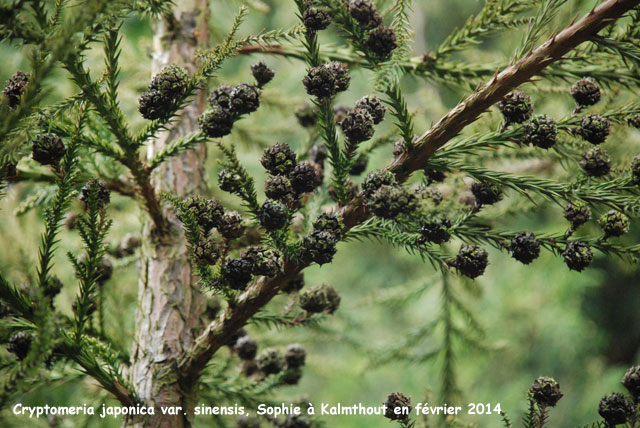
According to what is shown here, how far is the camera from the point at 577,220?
4.44 feet

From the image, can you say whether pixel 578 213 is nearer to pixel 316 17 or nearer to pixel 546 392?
pixel 546 392

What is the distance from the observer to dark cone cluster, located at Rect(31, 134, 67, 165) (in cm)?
126

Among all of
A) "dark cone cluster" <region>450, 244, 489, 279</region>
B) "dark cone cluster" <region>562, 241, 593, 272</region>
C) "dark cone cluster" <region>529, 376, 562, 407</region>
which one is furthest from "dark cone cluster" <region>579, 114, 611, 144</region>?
"dark cone cluster" <region>529, 376, 562, 407</region>

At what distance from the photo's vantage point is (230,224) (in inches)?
50.3

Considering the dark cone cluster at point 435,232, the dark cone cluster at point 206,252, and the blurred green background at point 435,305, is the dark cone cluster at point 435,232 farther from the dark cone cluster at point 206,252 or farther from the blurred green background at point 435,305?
the blurred green background at point 435,305

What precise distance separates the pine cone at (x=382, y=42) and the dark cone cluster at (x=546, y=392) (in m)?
0.98

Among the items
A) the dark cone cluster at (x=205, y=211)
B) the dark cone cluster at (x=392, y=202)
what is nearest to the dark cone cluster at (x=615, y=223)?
the dark cone cluster at (x=392, y=202)

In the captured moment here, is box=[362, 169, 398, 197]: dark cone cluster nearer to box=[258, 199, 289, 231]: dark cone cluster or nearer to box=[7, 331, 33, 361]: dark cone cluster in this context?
box=[258, 199, 289, 231]: dark cone cluster

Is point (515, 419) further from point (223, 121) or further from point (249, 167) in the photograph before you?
point (223, 121)

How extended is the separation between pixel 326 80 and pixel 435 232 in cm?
49

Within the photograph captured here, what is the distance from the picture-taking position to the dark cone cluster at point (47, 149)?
1.26m

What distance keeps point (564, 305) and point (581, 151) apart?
388 cm

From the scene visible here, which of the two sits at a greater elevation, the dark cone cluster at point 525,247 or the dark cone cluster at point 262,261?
the dark cone cluster at point 525,247

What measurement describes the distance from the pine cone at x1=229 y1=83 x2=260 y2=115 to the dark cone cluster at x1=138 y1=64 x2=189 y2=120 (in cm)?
14
